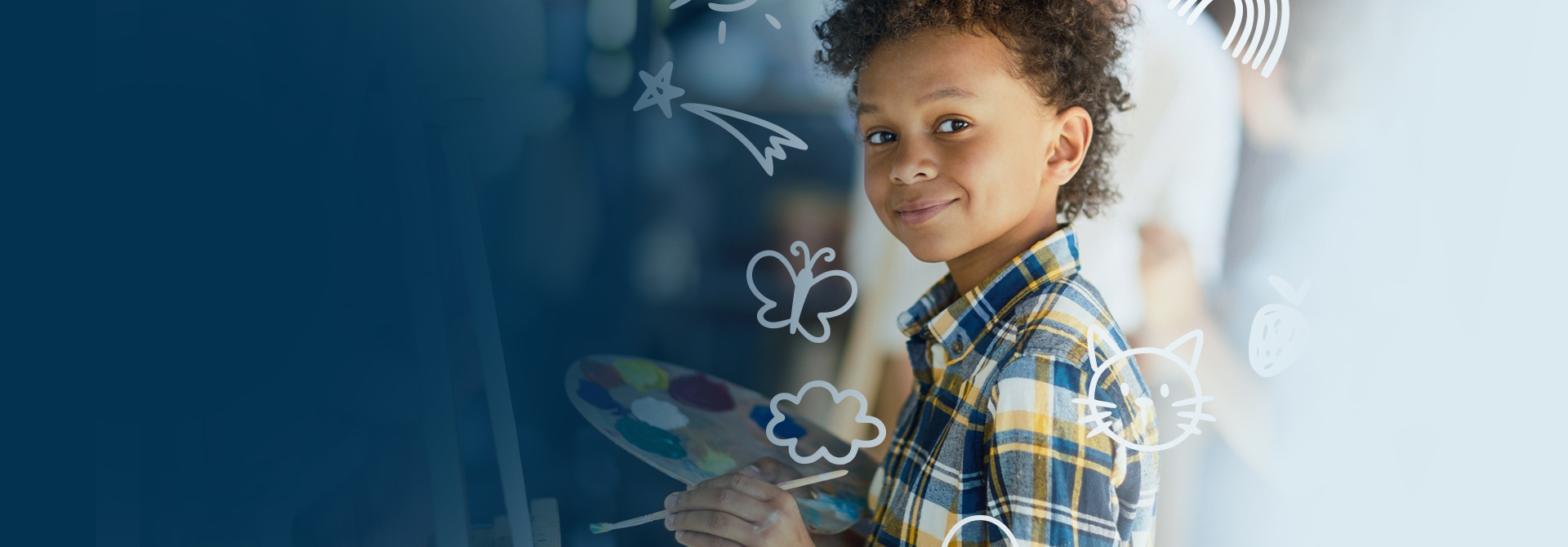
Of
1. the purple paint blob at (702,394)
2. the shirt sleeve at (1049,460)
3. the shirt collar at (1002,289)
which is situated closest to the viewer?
the shirt sleeve at (1049,460)

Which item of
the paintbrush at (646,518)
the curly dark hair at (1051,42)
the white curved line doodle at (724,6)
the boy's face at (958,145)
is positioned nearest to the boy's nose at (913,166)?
the boy's face at (958,145)

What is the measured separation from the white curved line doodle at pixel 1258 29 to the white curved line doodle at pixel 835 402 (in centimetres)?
53

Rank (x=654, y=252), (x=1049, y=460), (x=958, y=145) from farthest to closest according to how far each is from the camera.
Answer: (x=654, y=252) → (x=958, y=145) → (x=1049, y=460)

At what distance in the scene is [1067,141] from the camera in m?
0.82

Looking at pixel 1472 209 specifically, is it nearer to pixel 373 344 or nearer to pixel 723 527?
pixel 723 527

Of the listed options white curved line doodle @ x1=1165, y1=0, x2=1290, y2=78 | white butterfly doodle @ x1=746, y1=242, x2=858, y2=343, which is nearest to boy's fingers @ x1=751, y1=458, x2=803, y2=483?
white butterfly doodle @ x1=746, y1=242, x2=858, y2=343

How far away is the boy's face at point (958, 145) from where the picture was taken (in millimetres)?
764

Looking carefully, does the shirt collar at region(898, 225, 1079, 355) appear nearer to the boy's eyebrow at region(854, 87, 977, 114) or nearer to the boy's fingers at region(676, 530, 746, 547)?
the boy's eyebrow at region(854, 87, 977, 114)

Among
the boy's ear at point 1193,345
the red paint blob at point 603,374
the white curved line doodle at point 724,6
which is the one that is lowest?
the red paint blob at point 603,374

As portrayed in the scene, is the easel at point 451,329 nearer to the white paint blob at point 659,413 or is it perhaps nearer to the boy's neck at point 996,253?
the white paint blob at point 659,413

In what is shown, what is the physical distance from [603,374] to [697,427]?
109mm

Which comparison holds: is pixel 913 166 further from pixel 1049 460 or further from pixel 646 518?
pixel 646 518

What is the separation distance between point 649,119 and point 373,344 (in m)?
0.33

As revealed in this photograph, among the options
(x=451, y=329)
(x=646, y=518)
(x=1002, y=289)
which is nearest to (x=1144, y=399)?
(x=1002, y=289)
